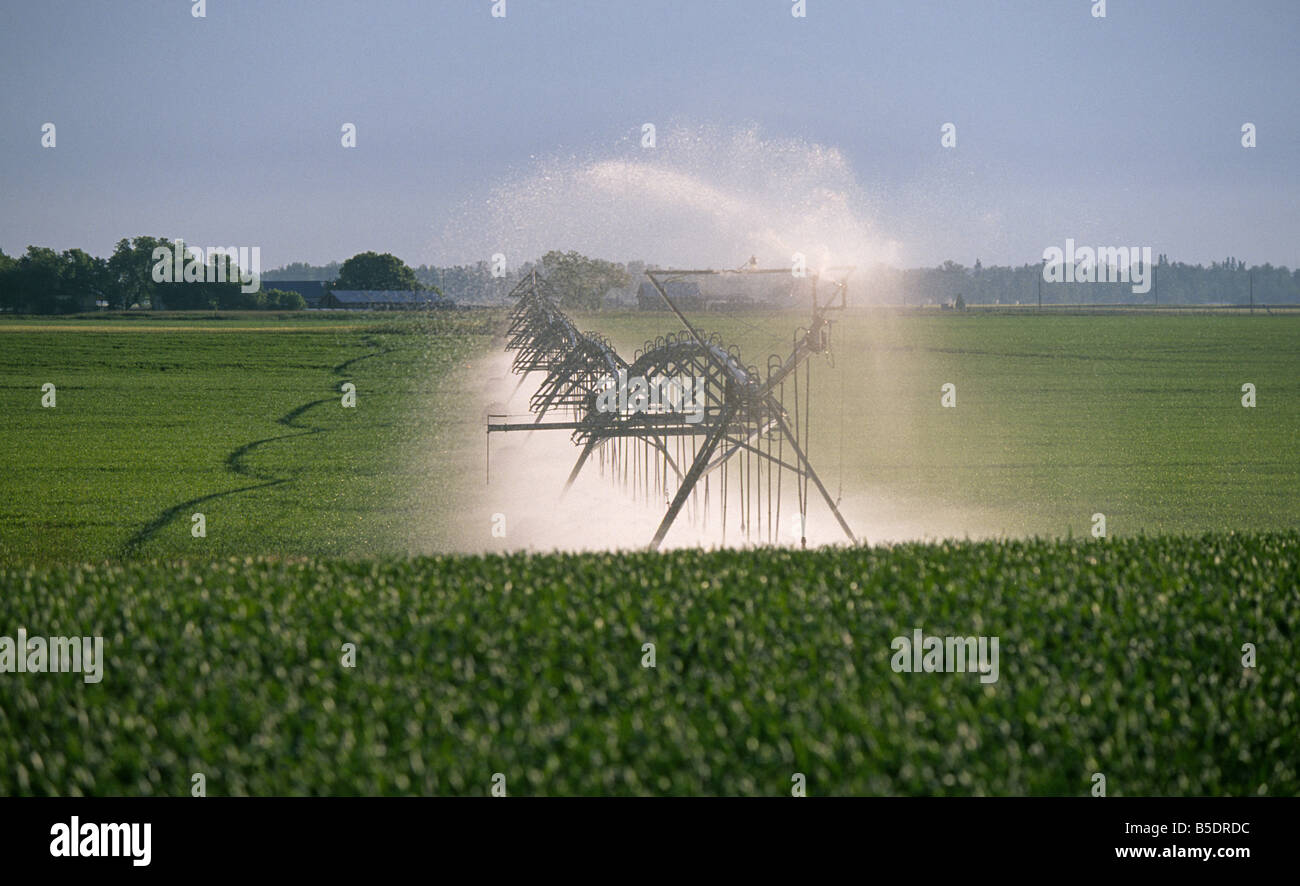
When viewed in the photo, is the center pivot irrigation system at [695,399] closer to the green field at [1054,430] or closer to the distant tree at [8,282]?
the green field at [1054,430]

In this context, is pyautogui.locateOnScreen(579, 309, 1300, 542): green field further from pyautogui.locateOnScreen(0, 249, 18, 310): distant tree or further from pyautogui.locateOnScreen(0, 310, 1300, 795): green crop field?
pyautogui.locateOnScreen(0, 249, 18, 310): distant tree

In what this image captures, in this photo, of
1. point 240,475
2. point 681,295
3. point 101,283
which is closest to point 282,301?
point 101,283

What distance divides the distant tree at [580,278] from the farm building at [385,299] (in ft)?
111

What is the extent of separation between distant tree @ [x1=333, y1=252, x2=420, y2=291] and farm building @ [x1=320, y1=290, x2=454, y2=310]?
48.6 inches

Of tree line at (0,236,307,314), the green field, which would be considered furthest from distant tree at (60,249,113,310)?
the green field

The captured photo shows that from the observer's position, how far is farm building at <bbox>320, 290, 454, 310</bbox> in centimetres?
8819

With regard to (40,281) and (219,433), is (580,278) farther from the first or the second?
(40,281)

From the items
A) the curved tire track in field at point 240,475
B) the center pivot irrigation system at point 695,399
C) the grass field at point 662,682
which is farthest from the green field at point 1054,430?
the curved tire track in field at point 240,475
